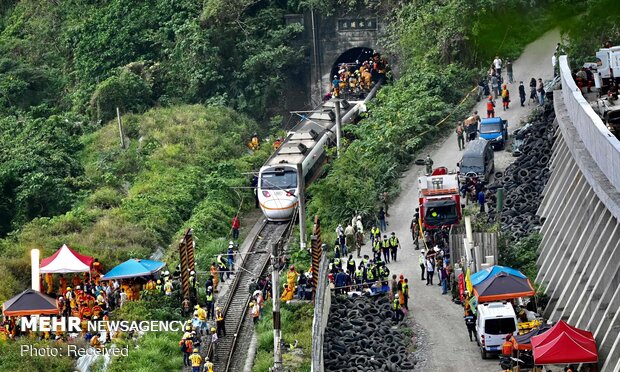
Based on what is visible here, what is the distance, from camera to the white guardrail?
4266 cm

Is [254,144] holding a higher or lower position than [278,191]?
lower

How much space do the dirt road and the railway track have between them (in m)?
4.61

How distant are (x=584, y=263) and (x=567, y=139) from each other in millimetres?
7963

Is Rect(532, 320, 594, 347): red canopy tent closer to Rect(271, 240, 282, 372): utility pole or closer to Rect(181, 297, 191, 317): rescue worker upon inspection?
Rect(271, 240, 282, 372): utility pole

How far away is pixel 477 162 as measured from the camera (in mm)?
57656

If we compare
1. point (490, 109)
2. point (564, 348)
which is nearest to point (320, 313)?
point (564, 348)

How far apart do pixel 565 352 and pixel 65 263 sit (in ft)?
65.0

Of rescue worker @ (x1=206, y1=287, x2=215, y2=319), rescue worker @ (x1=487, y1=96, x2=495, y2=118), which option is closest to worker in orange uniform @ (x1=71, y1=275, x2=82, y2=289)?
rescue worker @ (x1=206, y1=287, x2=215, y2=319)

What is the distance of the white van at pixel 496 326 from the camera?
43156mm

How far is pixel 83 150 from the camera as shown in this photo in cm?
7575

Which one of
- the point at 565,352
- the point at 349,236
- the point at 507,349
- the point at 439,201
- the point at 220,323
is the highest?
the point at 439,201

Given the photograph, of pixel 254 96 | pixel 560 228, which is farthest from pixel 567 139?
pixel 254 96

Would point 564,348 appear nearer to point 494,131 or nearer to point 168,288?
point 168,288

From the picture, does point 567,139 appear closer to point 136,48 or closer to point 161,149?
point 161,149
